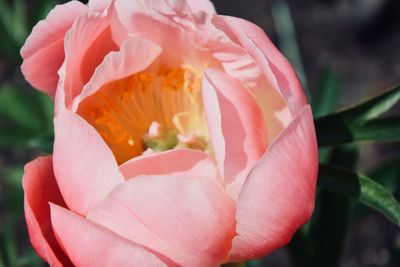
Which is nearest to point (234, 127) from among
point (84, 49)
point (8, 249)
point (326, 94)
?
point (84, 49)

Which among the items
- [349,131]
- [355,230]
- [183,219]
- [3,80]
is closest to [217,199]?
[183,219]

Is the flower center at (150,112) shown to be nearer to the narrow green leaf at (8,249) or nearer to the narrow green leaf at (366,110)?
the narrow green leaf at (366,110)

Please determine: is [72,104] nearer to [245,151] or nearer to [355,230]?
[245,151]

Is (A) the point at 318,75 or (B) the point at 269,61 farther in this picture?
(A) the point at 318,75

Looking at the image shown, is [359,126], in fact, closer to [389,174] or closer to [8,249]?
[389,174]

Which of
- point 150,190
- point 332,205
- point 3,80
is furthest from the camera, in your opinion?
point 3,80

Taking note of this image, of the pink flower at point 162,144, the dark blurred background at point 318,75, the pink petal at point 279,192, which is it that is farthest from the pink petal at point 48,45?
the dark blurred background at point 318,75
